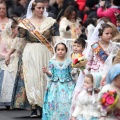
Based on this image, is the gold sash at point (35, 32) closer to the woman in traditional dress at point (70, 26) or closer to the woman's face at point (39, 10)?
the woman's face at point (39, 10)

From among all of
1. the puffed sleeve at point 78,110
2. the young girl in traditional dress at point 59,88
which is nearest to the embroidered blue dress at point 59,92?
the young girl in traditional dress at point 59,88

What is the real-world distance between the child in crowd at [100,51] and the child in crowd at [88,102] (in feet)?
7.11

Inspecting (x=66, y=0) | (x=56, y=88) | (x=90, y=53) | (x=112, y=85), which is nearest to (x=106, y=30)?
(x=90, y=53)

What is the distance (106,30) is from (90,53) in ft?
1.41

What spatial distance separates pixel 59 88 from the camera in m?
14.1

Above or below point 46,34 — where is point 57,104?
below

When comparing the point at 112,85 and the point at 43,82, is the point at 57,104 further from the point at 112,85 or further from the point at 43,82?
the point at 112,85

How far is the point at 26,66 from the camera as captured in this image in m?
→ 15.6

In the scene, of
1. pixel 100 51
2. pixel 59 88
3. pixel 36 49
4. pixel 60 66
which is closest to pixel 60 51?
pixel 60 66

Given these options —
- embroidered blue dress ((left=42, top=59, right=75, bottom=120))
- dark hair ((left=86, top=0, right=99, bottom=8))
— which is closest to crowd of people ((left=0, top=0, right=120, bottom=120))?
embroidered blue dress ((left=42, top=59, right=75, bottom=120))

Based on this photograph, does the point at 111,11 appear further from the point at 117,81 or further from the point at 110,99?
the point at 110,99

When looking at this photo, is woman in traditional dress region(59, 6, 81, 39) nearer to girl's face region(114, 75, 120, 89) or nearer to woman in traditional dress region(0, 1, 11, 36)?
woman in traditional dress region(0, 1, 11, 36)

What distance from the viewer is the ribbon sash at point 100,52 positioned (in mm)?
13531

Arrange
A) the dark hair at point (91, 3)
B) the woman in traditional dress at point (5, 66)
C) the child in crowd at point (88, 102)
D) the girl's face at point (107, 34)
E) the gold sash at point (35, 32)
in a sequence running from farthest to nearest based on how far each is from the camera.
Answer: the dark hair at point (91, 3) → the woman in traditional dress at point (5, 66) → the gold sash at point (35, 32) → the girl's face at point (107, 34) → the child in crowd at point (88, 102)
